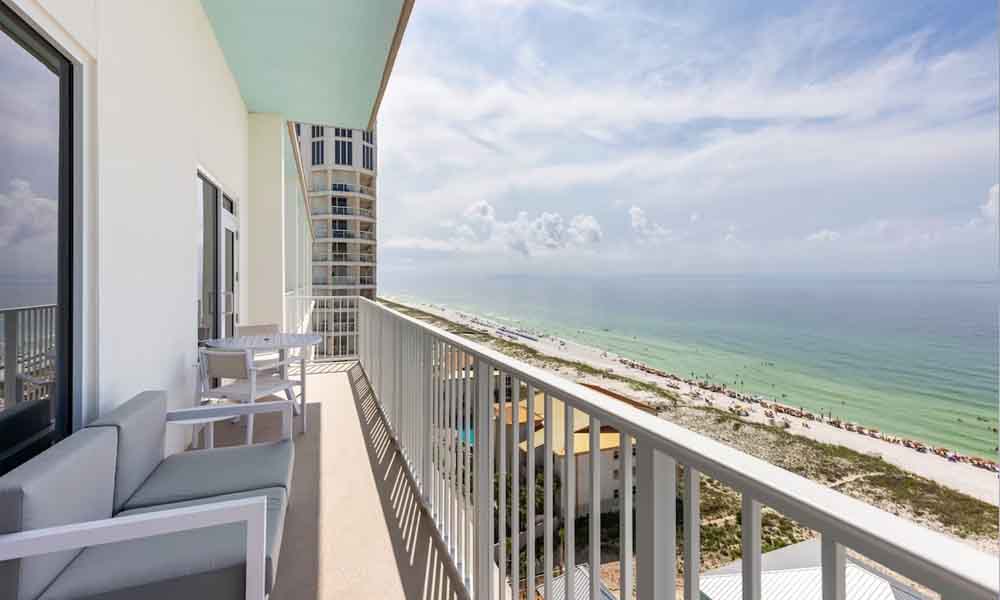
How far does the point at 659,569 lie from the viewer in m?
0.85

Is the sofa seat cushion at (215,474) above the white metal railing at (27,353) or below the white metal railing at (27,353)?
below

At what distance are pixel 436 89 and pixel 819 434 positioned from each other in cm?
2340

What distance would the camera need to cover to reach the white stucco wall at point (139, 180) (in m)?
1.94

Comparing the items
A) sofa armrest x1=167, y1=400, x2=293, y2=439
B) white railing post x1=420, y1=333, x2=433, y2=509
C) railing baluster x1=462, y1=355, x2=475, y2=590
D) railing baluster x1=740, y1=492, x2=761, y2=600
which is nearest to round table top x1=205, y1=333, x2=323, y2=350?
sofa armrest x1=167, y1=400, x2=293, y2=439

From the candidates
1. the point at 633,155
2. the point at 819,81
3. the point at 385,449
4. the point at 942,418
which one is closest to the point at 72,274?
the point at 385,449

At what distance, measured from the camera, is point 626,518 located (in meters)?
0.95

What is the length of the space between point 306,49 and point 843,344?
470 centimetres

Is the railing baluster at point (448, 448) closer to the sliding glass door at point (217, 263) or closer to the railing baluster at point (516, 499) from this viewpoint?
the railing baluster at point (516, 499)

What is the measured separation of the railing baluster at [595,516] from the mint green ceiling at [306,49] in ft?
11.8

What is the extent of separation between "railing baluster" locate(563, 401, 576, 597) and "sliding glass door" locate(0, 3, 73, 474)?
1.71m

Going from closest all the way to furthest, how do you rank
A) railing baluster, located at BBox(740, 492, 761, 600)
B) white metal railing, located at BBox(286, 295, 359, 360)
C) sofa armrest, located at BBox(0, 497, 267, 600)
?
railing baluster, located at BBox(740, 492, 761, 600) < sofa armrest, located at BBox(0, 497, 267, 600) < white metal railing, located at BBox(286, 295, 359, 360)

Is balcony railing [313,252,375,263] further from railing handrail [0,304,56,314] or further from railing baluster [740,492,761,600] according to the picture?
railing baluster [740,492,761,600]

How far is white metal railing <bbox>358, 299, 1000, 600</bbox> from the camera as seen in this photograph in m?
0.52

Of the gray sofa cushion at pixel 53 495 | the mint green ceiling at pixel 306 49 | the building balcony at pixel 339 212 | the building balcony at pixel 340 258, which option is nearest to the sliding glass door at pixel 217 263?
the mint green ceiling at pixel 306 49
